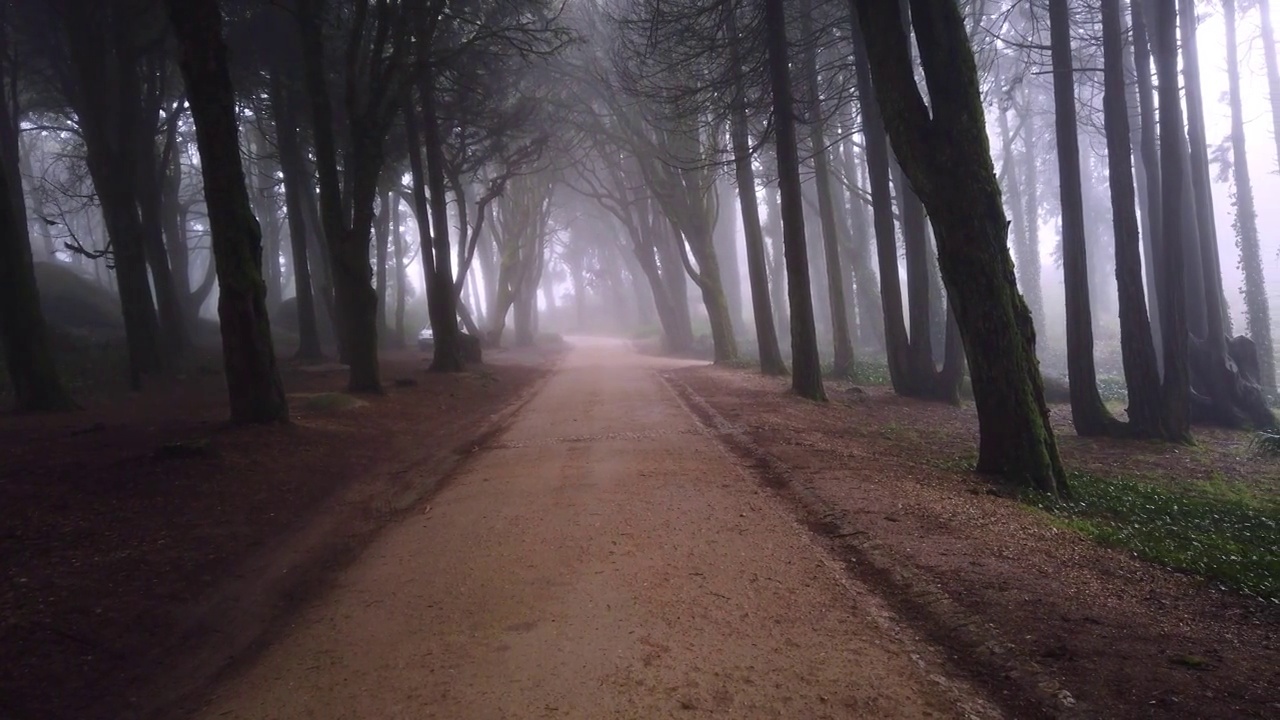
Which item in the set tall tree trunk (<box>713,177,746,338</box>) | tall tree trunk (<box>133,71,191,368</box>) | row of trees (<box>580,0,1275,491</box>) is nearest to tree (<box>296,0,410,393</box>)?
row of trees (<box>580,0,1275,491</box>)

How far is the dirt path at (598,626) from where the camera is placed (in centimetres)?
415

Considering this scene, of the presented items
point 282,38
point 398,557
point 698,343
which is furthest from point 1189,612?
point 698,343

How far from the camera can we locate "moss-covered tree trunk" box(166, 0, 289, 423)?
35.3ft

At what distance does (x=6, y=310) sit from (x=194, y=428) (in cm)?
440

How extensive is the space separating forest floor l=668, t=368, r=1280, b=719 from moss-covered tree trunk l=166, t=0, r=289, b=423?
20.8ft

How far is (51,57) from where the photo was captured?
66.8 feet

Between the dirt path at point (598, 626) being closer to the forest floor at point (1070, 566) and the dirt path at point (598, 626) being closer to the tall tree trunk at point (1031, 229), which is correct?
the forest floor at point (1070, 566)

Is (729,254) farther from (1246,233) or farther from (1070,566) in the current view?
(1070,566)

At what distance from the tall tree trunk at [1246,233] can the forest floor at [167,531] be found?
24548mm

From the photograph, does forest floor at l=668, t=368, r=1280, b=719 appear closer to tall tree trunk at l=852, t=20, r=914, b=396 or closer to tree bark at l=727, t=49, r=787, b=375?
tall tree trunk at l=852, t=20, r=914, b=396

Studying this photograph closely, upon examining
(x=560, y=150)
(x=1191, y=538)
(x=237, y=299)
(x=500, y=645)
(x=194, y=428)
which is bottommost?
(x=1191, y=538)

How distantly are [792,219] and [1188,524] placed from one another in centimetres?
1023

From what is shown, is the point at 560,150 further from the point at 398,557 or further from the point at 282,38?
the point at 398,557

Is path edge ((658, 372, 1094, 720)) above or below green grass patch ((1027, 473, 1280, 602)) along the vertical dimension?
above
